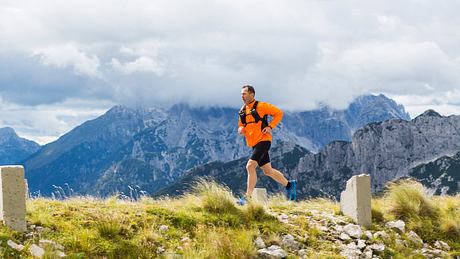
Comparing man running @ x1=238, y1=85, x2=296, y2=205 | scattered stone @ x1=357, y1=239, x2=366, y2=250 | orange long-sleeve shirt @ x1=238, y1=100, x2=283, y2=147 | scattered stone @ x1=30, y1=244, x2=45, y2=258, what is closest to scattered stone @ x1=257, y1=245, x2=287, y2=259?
scattered stone @ x1=357, y1=239, x2=366, y2=250

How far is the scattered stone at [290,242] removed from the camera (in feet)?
34.6

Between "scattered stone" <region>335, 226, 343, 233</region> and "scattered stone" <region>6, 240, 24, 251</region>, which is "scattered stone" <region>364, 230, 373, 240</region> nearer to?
"scattered stone" <region>335, 226, 343, 233</region>

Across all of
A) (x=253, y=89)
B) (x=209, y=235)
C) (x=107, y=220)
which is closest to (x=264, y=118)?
(x=253, y=89)

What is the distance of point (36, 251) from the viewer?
8.57 meters

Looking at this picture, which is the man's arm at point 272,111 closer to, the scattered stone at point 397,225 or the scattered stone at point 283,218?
the scattered stone at point 283,218

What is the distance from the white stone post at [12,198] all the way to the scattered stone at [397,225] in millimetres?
8050

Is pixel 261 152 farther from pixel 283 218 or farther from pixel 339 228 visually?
pixel 339 228

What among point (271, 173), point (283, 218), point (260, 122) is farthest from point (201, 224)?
point (260, 122)

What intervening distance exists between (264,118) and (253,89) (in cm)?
87

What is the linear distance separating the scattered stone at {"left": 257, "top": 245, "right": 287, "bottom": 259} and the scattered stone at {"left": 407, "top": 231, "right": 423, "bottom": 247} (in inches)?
137

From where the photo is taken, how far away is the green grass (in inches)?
369

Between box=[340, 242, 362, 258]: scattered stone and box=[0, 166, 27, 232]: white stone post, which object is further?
box=[340, 242, 362, 258]: scattered stone

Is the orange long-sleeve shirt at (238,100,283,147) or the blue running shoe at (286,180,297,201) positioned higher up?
the orange long-sleeve shirt at (238,100,283,147)

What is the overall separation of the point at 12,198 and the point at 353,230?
7.20 m
